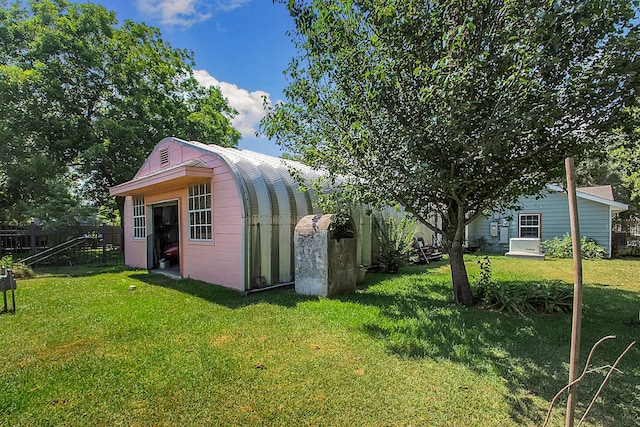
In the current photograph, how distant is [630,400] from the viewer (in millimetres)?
2838

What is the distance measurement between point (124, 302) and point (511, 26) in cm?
803

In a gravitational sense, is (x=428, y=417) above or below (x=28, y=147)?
below

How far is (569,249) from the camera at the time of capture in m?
13.1

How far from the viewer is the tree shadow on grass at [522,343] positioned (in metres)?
Result: 2.88

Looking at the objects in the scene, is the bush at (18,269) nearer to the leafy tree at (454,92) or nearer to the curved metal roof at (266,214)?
the curved metal roof at (266,214)

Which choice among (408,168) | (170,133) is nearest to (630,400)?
(408,168)

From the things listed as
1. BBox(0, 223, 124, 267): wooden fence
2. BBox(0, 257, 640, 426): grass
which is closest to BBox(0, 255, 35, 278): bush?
BBox(0, 223, 124, 267): wooden fence

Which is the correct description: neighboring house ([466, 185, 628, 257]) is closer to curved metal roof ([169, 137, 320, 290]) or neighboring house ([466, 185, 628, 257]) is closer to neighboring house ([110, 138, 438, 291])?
curved metal roof ([169, 137, 320, 290])

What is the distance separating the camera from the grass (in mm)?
2717

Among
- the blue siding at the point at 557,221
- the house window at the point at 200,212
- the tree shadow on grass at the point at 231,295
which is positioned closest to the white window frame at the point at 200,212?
the house window at the point at 200,212

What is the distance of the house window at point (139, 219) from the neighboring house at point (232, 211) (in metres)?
1.55

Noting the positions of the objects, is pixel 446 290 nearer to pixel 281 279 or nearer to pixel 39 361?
pixel 281 279

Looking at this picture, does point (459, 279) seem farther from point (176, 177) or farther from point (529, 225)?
point (529, 225)

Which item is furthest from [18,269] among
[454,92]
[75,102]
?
[454,92]
